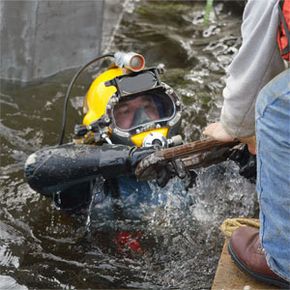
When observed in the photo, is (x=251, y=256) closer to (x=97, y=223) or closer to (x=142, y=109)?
(x=97, y=223)

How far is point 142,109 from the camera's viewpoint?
370 cm

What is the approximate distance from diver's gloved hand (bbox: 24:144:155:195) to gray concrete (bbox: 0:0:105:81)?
1964mm

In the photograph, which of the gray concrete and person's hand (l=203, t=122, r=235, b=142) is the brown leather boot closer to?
person's hand (l=203, t=122, r=235, b=142)

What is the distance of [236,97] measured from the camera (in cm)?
255

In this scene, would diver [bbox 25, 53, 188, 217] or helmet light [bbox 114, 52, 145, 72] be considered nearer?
diver [bbox 25, 53, 188, 217]

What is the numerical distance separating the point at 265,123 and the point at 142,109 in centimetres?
151

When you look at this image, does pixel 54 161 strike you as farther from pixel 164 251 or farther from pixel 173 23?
pixel 173 23

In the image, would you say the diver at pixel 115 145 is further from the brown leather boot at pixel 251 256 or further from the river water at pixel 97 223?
the brown leather boot at pixel 251 256

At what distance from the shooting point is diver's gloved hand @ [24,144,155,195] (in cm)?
321

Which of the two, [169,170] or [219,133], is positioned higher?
[219,133]

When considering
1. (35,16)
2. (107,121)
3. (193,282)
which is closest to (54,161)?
(107,121)

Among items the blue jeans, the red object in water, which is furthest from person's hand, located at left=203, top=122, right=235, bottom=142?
the red object in water

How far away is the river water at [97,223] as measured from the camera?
315 cm

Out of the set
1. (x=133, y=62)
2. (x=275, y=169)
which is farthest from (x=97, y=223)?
(x=275, y=169)
